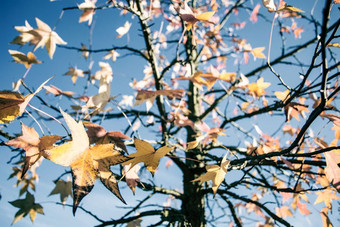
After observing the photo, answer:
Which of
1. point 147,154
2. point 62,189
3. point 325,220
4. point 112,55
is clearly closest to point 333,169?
point 325,220

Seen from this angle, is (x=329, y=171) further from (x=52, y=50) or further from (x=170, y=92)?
(x=52, y=50)

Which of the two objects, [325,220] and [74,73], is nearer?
[325,220]

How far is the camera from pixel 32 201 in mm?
1760

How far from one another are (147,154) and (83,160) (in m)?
0.21

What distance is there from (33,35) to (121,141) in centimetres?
124

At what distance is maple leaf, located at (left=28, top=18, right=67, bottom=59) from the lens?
1.53 m

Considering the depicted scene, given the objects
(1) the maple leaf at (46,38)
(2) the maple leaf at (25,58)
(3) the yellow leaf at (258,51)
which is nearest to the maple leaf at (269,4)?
(3) the yellow leaf at (258,51)

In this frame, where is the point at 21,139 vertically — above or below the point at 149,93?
below

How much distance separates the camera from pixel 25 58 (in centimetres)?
157

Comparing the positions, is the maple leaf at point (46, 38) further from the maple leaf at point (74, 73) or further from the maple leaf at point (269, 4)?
the maple leaf at point (269, 4)

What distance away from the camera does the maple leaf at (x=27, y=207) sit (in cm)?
172

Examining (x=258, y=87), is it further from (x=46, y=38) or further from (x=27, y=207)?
(x=27, y=207)

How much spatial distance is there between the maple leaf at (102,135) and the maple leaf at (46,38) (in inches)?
40.8

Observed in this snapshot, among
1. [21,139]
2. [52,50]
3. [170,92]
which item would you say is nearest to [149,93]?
[170,92]
